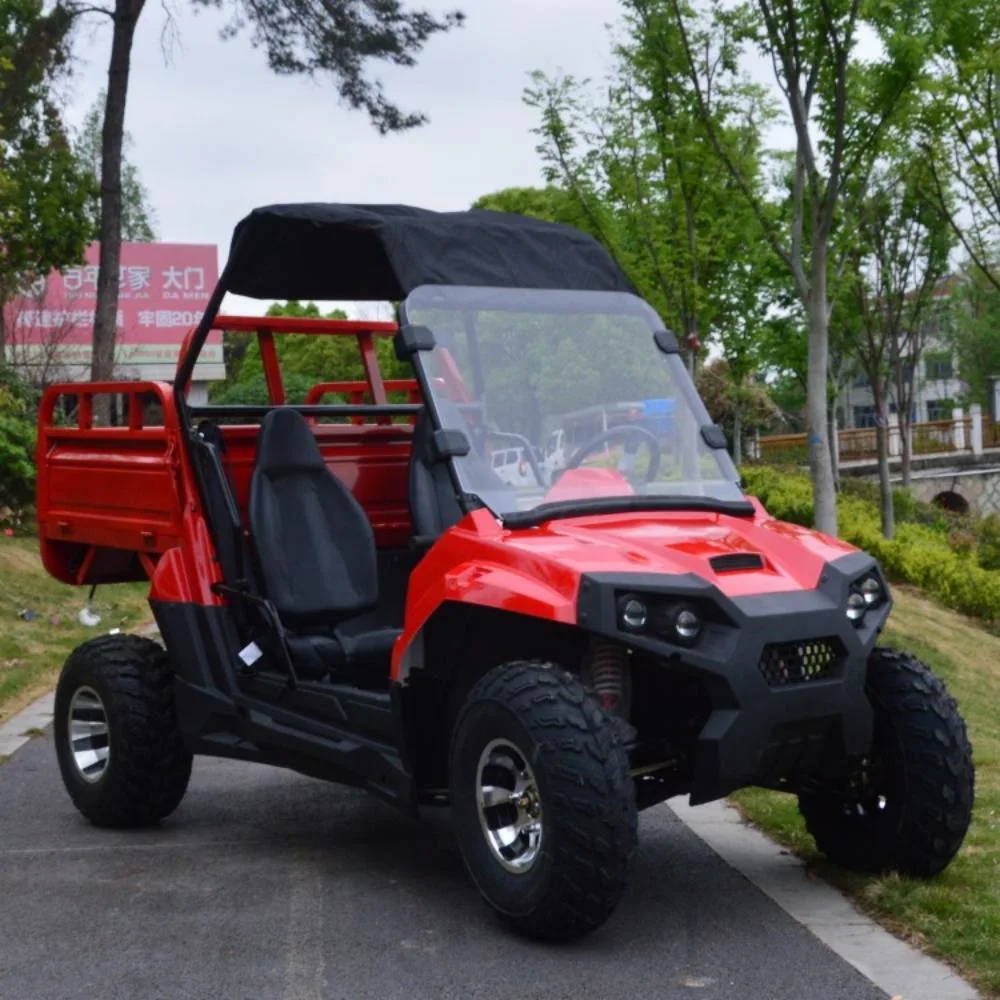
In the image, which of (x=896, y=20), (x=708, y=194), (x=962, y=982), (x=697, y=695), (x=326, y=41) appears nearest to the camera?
(x=962, y=982)

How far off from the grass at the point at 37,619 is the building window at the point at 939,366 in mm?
55789

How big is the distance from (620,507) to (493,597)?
749 millimetres

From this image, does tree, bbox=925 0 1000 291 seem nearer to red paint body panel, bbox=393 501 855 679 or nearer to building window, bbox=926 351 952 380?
red paint body panel, bbox=393 501 855 679

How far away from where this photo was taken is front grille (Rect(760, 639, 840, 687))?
16.9 ft

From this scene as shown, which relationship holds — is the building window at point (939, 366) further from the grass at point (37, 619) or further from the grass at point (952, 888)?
the grass at point (952, 888)

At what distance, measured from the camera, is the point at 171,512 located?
23.6 feet

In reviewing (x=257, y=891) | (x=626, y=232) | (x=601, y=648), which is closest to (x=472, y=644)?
(x=601, y=648)

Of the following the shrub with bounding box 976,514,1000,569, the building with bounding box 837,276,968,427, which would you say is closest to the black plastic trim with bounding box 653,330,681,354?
the shrub with bounding box 976,514,1000,569

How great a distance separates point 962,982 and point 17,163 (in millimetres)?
17101

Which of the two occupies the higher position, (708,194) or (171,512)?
(708,194)

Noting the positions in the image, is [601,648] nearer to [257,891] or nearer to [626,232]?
[257,891]

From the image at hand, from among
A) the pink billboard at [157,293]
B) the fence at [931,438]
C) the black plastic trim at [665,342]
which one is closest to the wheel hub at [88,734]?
the black plastic trim at [665,342]

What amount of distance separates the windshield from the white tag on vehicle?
1489mm

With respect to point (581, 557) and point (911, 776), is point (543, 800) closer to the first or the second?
point (581, 557)
